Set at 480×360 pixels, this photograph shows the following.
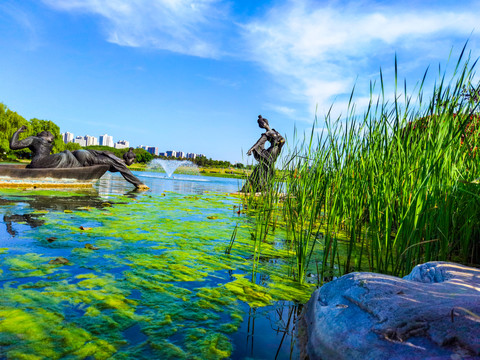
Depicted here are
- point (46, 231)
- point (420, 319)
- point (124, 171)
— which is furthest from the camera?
point (124, 171)

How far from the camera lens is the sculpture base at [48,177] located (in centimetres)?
604

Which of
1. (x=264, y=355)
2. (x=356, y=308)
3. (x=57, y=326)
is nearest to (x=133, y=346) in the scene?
(x=57, y=326)

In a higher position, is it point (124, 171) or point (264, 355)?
point (124, 171)

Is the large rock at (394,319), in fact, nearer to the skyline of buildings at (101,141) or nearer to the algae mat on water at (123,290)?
the algae mat on water at (123,290)

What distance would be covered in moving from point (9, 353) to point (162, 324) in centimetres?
53

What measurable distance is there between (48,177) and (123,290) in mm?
6361

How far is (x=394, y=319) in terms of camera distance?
2.71 feet

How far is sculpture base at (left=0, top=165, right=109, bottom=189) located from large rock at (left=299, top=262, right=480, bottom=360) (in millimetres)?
7133

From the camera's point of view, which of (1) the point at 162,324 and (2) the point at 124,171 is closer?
(1) the point at 162,324

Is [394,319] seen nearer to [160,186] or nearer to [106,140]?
[160,186]

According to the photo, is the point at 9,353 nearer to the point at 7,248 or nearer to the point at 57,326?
the point at 57,326

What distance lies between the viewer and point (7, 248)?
2.07 metres

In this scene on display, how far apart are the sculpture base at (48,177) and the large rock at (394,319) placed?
7133 mm

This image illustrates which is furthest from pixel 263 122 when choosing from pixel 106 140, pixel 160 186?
pixel 106 140
